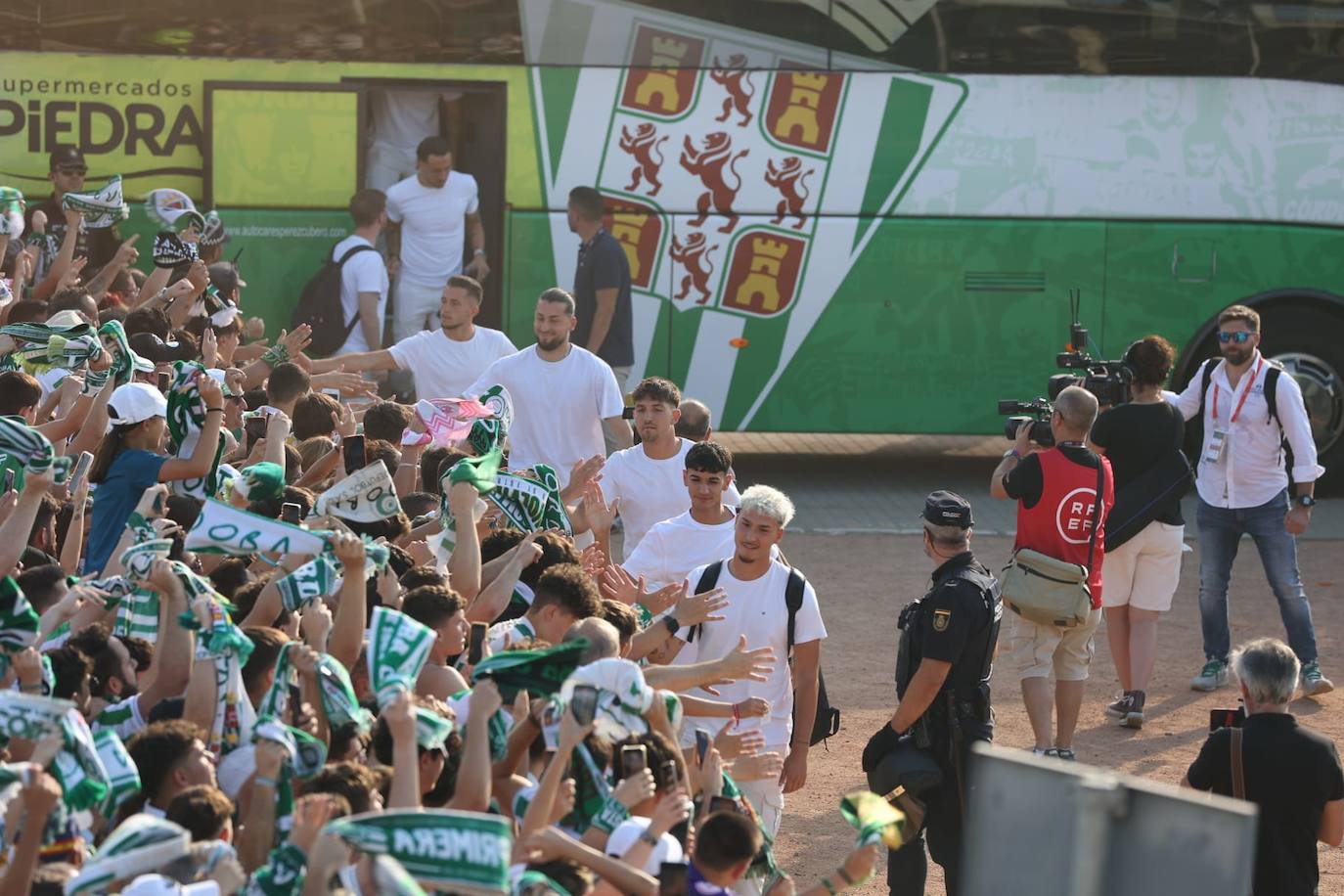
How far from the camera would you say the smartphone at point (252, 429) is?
8.77 m

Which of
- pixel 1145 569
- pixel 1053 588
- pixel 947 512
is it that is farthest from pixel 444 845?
pixel 1145 569

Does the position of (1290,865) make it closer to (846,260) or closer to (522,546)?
(522,546)

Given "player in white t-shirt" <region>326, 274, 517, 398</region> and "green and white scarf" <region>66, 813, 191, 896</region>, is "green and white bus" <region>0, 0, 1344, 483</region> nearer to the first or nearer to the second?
"player in white t-shirt" <region>326, 274, 517, 398</region>

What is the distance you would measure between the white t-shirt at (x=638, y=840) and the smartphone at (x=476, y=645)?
4.68 feet

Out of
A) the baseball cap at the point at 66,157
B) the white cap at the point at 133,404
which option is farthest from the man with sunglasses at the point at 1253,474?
the baseball cap at the point at 66,157

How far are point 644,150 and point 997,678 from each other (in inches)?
207

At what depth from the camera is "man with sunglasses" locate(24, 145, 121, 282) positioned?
41.9 feet

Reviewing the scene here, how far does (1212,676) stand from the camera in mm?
9742

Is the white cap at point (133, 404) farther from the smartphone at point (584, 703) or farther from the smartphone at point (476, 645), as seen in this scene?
the smartphone at point (584, 703)

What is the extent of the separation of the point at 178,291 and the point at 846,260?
17.9 feet

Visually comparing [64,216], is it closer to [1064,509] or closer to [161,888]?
[1064,509]

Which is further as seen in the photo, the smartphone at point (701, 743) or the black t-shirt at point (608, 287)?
the black t-shirt at point (608, 287)

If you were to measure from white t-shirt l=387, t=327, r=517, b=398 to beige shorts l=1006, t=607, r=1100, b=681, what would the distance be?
3307mm

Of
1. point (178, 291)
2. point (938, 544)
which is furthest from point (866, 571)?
point (938, 544)
